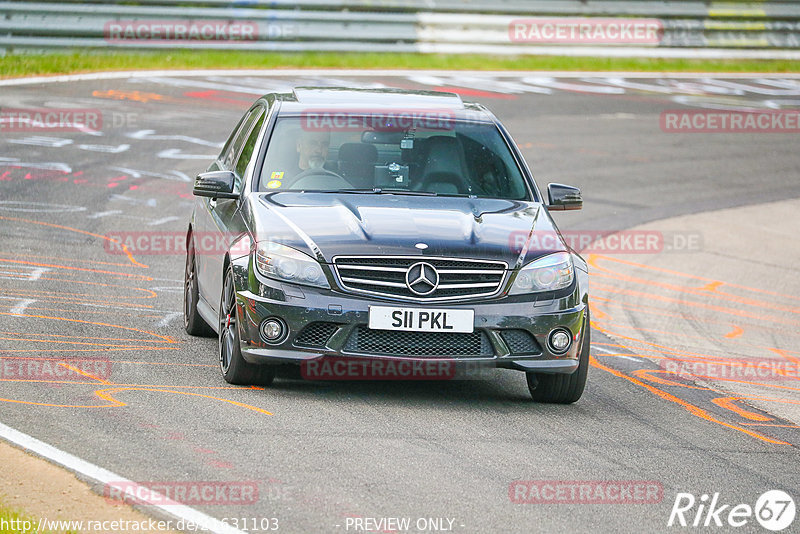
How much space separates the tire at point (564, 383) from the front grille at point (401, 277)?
714mm

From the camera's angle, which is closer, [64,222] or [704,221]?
[64,222]

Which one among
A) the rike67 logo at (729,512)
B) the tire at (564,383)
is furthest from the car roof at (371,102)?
the rike67 logo at (729,512)

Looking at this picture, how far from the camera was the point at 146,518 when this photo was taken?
553cm

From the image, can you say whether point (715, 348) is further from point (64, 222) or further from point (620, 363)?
point (64, 222)

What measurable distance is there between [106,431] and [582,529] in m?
2.44

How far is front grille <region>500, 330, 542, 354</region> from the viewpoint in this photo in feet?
26.1

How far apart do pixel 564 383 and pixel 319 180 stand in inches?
79.9

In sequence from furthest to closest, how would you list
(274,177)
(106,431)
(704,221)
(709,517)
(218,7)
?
(218,7) < (704,221) < (274,177) < (106,431) < (709,517)

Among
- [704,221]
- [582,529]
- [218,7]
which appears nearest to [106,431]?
[582,529]

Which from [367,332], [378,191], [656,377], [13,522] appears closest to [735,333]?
[656,377]

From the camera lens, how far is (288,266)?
7887mm

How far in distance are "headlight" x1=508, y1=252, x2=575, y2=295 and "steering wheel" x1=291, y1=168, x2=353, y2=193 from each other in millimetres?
1471

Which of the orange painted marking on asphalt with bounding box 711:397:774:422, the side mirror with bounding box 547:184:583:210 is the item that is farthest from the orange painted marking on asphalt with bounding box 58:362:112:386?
the orange painted marking on asphalt with bounding box 711:397:774:422

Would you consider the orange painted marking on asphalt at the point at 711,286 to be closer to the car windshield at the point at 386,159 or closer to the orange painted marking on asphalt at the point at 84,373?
the car windshield at the point at 386,159
